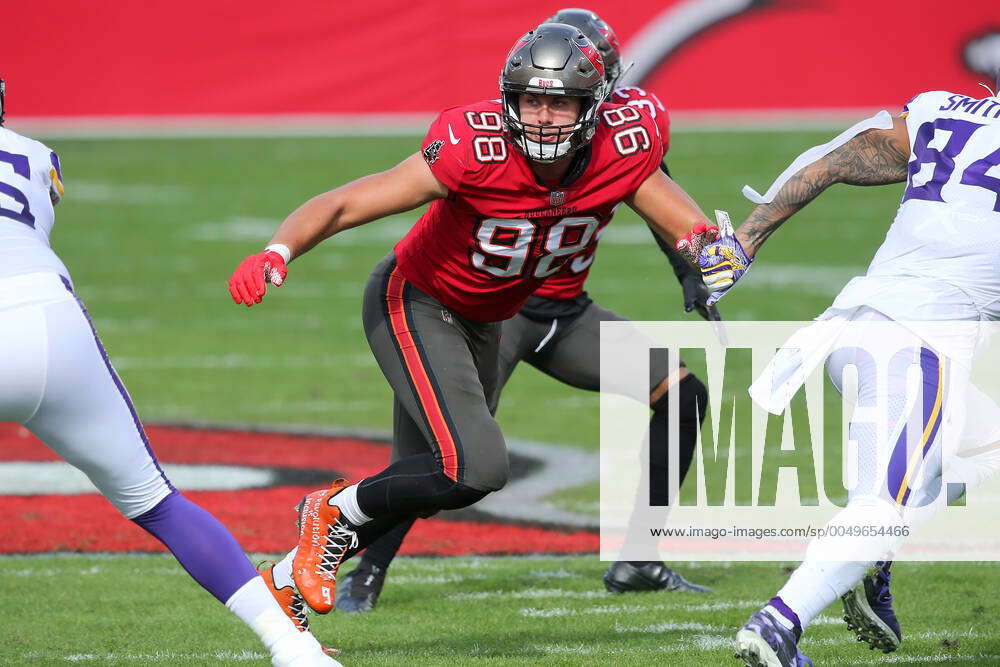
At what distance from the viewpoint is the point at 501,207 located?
4.39m

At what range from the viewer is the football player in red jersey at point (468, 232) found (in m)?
4.32

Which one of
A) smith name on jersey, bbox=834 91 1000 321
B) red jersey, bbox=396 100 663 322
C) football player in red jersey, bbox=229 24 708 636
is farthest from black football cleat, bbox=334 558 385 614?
smith name on jersey, bbox=834 91 1000 321

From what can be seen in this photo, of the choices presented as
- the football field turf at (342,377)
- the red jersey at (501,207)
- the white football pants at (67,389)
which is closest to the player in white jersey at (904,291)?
the red jersey at (501,207)

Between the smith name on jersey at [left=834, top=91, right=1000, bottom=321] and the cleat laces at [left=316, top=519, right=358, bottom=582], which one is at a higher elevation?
the smith name on jersey at [left=834, top=91, right=1000, bottom=321]

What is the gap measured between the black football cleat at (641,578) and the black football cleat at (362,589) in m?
0.81

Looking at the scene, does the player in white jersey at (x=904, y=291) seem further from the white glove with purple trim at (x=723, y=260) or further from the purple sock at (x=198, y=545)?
the purple sock at (x=198, y=545)

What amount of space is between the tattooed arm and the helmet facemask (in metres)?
0.55

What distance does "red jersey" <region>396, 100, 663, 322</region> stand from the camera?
14.3ft

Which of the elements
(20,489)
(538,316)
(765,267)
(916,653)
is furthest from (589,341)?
(765,267)

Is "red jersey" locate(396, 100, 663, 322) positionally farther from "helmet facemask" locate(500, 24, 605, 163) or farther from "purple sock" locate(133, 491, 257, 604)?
"purple sock" locate(133, 491, 257, 604)

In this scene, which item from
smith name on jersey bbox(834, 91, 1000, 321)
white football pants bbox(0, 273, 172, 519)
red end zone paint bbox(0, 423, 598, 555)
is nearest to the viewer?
white football pants bbox(0, 273, 172, 519)

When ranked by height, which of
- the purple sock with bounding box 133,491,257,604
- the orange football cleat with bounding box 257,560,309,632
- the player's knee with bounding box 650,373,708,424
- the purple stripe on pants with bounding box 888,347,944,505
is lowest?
the orange football cleat with bounding box 257,560,309,632

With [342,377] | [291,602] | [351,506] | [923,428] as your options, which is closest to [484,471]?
[351,506]

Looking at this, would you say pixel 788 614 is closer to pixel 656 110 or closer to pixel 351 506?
pixel 351 506
